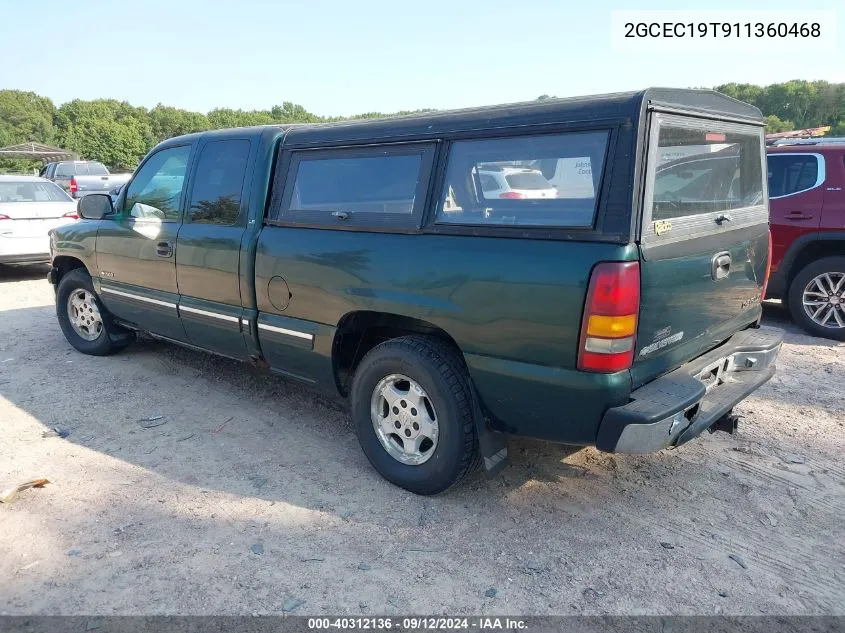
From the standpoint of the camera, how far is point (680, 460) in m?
3.68

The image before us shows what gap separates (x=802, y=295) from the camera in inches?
240

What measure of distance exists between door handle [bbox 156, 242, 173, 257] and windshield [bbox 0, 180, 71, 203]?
21.4 ft

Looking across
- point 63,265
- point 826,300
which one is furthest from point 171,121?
point 826,300

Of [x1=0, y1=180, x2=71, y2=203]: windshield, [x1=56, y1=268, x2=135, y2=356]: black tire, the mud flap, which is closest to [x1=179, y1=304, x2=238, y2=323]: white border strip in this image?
[x1=56, y1=268, x2=135, y2=356]: black tire

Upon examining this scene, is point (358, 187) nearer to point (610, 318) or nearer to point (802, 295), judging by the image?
point (610, 318)

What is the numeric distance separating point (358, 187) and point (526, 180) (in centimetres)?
103

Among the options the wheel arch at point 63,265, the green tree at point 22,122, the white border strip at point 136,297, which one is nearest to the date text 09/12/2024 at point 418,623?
the white border strip at point 136,297

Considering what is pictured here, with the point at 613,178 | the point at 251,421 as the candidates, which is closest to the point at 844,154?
the point at 613,178

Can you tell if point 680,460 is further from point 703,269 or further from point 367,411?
point 367,411

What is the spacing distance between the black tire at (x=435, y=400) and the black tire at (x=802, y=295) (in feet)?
14.8

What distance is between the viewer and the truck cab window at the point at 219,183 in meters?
4.11

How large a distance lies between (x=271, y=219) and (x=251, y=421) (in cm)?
139

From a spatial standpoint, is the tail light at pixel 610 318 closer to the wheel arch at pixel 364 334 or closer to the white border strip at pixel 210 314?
the wheel arch at pixel 364 334

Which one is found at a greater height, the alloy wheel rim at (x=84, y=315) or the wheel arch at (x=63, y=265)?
the wheel arch at (x=63, y=265)
